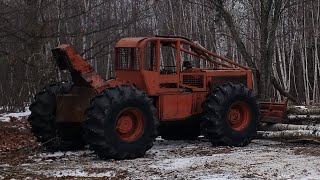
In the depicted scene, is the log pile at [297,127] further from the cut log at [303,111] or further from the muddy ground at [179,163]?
the muddy ground at [179,163]

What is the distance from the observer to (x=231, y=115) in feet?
37.3

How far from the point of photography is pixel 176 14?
3509cm

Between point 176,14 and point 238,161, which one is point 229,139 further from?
point 176,14

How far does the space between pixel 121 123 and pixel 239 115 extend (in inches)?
117

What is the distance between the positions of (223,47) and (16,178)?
43.6 feet

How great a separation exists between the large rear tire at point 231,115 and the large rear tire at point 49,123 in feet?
9.00

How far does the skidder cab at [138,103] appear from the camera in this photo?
947 cm

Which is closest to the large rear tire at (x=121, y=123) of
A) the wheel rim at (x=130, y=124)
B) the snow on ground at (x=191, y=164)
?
the wheel rim at (x=130, y=124)

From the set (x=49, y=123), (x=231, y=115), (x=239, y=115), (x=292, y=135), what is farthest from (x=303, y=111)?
(x=49, y=123)

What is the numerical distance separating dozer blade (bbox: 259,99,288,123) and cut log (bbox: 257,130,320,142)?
351mm

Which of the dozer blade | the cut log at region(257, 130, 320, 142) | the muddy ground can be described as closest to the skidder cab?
the muddy ground

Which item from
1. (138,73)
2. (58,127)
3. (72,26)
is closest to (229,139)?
(138,73)

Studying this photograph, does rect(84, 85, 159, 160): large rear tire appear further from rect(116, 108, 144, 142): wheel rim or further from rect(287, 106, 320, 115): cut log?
rect(287, 106, 320, 115): cut log

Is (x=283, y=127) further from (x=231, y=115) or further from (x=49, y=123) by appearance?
(x=49, y=123)
